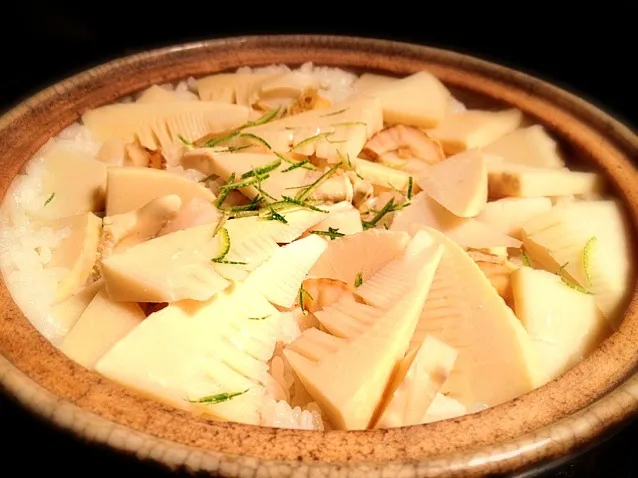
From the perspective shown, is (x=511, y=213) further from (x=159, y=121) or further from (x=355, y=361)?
(x=159, y=121)

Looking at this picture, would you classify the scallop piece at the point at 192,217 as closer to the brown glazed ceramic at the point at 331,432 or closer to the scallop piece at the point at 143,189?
the scallop piece at the point at 143,189

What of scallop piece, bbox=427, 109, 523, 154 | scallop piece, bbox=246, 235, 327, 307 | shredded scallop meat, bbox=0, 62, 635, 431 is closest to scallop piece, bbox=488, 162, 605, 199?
shredded scallop meat, bbox=0, 62, 635, 431

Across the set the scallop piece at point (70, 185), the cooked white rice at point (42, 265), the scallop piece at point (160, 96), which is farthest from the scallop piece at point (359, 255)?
the scallop piece at point (160, 96)

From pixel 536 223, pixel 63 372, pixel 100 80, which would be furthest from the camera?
pixel 100 80

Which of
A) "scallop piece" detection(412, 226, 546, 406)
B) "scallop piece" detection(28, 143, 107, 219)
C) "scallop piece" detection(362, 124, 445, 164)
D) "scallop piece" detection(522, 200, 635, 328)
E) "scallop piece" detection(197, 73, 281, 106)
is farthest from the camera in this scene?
"scallop piece" detection(197, 73, 281, 106)

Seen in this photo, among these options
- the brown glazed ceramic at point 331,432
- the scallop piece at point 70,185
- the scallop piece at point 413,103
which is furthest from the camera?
the scallop piece at point 413,103

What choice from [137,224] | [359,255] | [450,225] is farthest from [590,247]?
[137,224]

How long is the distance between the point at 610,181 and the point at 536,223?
0.93 ft

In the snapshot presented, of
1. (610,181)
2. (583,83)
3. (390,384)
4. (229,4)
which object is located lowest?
(390,384)

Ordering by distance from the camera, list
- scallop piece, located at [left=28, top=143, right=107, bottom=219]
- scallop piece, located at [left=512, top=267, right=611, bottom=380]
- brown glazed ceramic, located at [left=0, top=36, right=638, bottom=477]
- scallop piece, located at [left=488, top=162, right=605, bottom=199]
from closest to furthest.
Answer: brown glazed ceramic, located at [left=0, top=36, right=638, bottom=477], scallop piece, located at [left=512, top=267, right=611, bottom=380], scallop piece, located at [left=28, top=143, right=107, bottom=219], scallop piece, located at [left=488, top=162, right=605, bottom=199]

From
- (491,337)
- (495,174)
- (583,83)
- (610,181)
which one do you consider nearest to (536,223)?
(495,174)

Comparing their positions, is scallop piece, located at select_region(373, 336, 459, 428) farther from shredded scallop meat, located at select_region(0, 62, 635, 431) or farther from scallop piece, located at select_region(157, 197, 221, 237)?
scallop piece, located at select_region(157, 197, 221, 237)

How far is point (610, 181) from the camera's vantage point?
5.16ft

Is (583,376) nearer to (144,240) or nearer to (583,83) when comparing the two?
(144,240)
